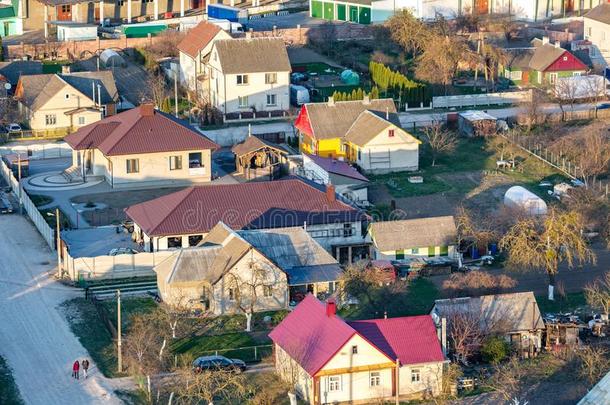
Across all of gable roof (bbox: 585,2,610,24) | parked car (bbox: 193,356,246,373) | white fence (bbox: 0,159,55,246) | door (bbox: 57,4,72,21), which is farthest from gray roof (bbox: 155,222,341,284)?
door (bbox: 57,4,72,21)

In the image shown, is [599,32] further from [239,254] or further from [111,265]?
[239,254]

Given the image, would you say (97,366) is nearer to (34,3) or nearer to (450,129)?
(450,129)

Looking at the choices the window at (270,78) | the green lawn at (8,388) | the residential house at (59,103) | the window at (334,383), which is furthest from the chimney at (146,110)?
the window at (334,383)

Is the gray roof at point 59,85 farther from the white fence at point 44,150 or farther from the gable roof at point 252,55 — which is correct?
the gable roof at point 252,55

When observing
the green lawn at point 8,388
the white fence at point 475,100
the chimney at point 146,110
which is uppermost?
the chimney at point 146,110

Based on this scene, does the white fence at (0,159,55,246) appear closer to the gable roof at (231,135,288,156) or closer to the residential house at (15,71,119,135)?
the residential house at (15,71,119,135)

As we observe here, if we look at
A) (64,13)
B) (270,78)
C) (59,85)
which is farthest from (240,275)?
(64,13)
